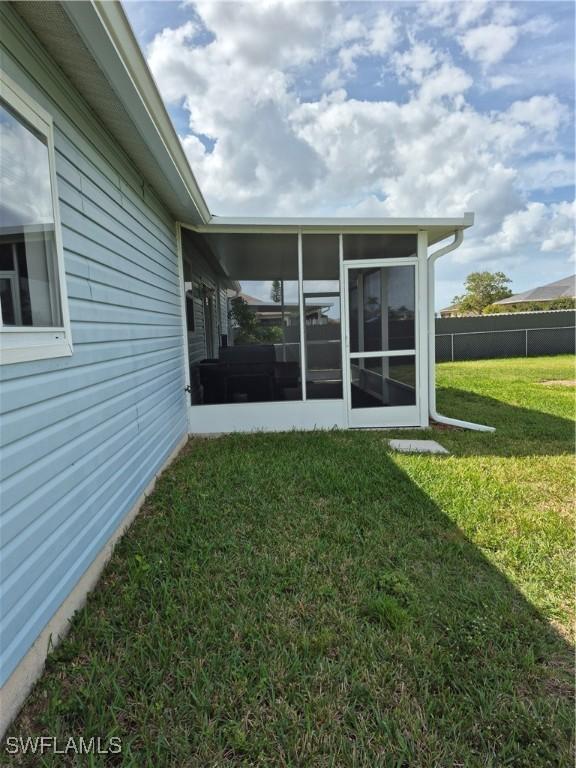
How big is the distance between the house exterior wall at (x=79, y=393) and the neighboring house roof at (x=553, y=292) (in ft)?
106

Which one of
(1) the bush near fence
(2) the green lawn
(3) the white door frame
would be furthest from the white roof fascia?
(1) the bush near fence

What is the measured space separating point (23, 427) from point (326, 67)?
6.98m

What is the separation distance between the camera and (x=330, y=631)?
1.82 m

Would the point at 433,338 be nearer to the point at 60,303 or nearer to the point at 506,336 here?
the point at 60,303

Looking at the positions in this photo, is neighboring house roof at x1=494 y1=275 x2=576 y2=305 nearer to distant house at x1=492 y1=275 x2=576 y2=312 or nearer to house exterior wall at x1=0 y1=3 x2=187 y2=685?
distant house at x1=492 y1=275 x2=576 y2=312

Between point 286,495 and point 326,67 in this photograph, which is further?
point 326,67

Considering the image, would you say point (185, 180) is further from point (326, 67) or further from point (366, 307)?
point (326, 67)

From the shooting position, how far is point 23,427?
5.21ft

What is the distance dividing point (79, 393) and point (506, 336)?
16238mm

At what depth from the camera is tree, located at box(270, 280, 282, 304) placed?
527cm

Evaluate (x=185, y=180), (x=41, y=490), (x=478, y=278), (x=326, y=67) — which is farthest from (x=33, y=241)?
(x=478, y=278)

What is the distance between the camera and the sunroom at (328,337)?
514 centimetres

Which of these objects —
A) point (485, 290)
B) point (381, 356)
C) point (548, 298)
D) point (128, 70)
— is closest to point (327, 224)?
point (381, 356)

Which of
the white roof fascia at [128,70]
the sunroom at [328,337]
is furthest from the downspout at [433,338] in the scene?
the white roof fascia at [128,70]
